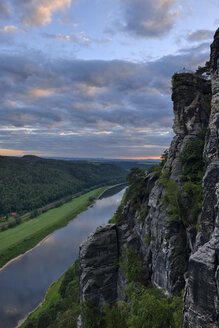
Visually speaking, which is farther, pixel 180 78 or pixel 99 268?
pixel 99 268

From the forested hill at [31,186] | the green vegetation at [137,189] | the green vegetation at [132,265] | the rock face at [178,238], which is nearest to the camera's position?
the rock face at [178,238]

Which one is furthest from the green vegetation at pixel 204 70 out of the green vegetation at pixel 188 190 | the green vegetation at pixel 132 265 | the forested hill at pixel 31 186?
the forested hill at pixel 31 186

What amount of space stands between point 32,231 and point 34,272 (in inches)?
1095

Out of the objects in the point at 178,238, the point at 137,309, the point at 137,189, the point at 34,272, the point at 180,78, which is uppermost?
the point at 180,78

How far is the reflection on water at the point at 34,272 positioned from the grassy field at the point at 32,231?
275 cm

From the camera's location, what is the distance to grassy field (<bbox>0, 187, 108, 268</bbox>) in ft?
204

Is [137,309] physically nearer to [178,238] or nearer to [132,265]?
[178,238]

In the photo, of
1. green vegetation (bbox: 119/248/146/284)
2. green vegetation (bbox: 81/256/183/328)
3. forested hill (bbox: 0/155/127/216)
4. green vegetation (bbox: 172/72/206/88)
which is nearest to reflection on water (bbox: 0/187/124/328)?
green vegetation (bbox: 81/256/183/328)

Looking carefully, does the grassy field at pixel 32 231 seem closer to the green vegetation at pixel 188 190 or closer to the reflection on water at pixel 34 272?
the reflection on water at pixel 34 272

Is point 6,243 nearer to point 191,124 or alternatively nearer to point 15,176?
point 191,124

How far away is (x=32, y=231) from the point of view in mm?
77938

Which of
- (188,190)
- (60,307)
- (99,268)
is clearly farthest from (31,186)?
(188,190)

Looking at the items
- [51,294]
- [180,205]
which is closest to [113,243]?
[180,205]

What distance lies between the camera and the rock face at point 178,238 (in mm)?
10586
